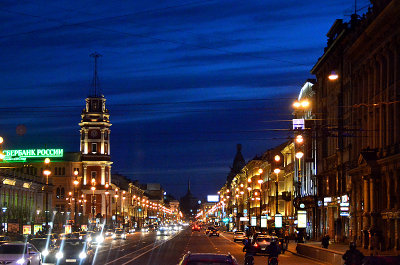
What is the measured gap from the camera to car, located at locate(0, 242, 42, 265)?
31.9m

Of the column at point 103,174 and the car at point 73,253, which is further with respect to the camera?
the column at point 103,174

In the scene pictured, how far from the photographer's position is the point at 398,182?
53.0 metres

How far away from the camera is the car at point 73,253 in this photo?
126 feet

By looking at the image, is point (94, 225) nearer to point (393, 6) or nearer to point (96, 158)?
point (96, 158)

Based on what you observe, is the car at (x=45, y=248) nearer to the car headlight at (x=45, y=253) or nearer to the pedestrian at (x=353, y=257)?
the car headlight at (x=45, y=253)

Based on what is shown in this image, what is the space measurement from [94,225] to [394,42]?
9882 centimetres

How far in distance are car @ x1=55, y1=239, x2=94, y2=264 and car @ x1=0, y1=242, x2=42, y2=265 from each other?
386 cm

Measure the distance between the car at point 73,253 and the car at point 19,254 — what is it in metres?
3.86

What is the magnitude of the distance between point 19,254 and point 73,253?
6126 mm

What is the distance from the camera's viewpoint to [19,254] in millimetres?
32719

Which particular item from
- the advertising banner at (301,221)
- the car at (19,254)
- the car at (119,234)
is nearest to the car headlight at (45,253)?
the car at (19,254)

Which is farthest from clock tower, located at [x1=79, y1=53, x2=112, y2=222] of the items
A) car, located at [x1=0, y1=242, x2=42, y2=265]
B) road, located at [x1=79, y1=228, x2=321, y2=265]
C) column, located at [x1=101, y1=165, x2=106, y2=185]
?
car, located at [x1=0, y1=242, x2=42, y2=265]

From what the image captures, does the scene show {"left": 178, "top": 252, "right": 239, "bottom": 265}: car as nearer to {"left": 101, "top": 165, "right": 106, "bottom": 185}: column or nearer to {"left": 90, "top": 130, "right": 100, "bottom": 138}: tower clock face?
{"left": 101, "top": 165, "right": 106, "bottom": 185}: column

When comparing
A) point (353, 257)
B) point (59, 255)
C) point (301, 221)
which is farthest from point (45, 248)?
point (301, 221)
